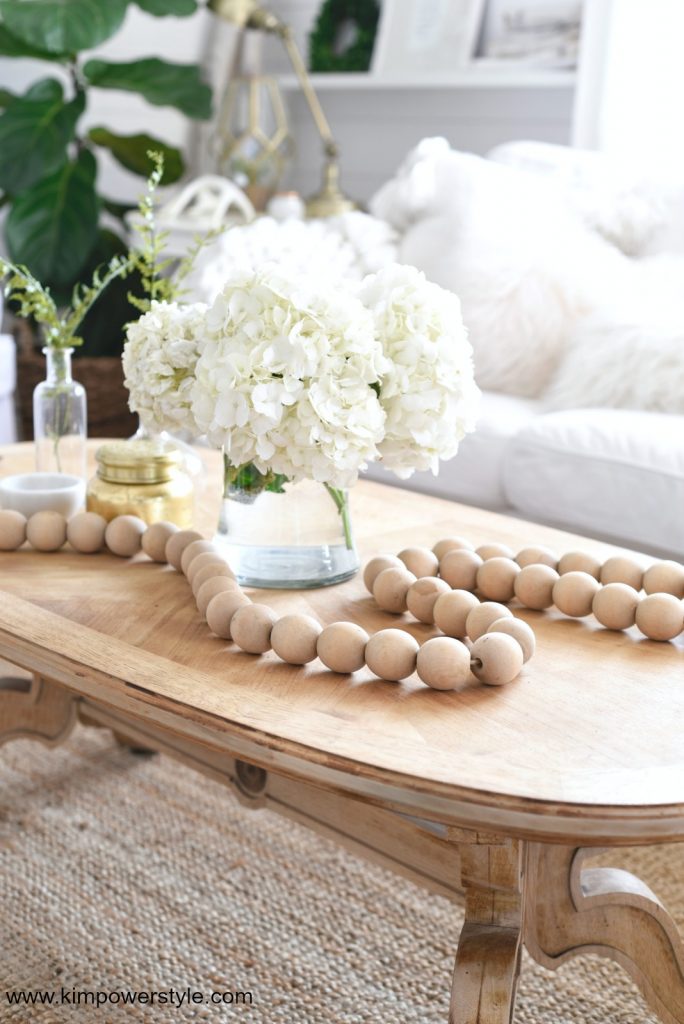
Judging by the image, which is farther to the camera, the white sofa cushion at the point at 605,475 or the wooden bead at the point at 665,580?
the white sofa cushion at the point at 605,475

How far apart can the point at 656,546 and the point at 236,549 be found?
2.97 feet

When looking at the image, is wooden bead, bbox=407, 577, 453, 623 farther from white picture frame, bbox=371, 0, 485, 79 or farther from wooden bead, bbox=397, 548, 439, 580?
white picture frame, bbox=371, 0, 485, 79

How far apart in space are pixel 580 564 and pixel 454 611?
0.21m

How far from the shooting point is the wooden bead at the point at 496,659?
965 millimetres

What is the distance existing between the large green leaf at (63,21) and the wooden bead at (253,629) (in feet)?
8.24

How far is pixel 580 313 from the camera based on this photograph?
2.43 metres

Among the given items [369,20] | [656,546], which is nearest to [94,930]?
[656,546]

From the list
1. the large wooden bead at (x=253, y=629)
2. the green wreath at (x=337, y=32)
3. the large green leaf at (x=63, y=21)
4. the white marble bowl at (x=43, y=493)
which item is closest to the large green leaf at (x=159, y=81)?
the large green leaf at (x=63, y=21)

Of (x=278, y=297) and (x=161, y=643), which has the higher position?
(x=278, y=297)

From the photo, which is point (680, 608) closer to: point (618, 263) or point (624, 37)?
point (618, 263)

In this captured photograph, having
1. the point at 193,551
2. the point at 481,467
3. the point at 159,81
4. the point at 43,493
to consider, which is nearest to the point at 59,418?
the point at 43,493

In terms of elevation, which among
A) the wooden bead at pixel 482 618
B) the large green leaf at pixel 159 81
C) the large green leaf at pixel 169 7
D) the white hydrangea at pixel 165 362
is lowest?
the wooden bead at pixel 482 618

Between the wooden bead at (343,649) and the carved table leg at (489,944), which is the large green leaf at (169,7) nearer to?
the wooden bead at (343,649)

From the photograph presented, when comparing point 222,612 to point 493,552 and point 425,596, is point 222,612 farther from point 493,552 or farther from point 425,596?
point 493,552
